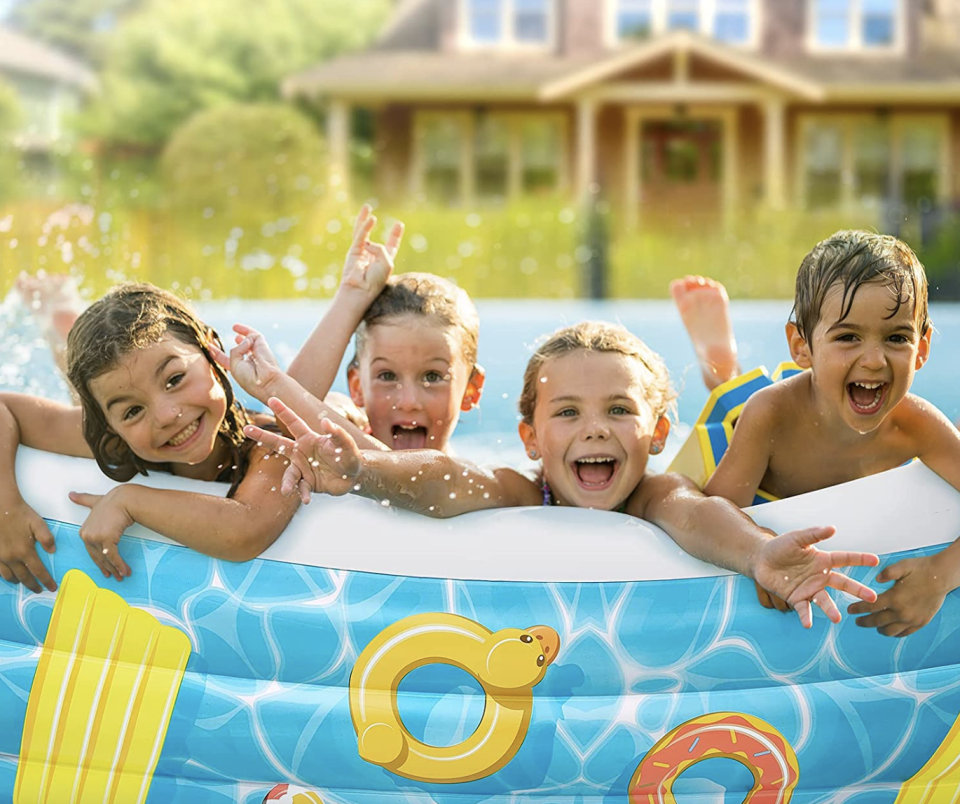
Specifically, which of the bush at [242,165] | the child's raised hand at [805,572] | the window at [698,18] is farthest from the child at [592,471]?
the window at [698,18]

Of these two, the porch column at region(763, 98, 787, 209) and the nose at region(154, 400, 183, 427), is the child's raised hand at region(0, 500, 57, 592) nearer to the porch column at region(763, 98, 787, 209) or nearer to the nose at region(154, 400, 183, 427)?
the nose at region(154, 400, 183, 427)

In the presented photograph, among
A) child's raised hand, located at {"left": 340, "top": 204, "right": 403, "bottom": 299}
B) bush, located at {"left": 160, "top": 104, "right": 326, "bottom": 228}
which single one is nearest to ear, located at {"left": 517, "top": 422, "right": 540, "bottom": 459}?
child's raised hand, located at {"left": 340, "top": 204, "right": 403, "bottom": 299}

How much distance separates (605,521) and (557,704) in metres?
0.25

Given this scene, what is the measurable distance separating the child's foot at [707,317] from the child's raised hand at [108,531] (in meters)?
1.36

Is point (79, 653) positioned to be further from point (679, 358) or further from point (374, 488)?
point (679, 358)

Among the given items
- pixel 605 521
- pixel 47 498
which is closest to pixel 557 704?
pixel 605 521

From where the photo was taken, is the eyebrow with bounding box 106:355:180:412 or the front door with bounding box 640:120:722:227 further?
the front door with bounding box 640:120:722:227

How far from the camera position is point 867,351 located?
1.68 meters

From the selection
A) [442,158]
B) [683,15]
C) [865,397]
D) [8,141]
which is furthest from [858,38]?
[865,397]

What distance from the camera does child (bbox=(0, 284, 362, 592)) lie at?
1.66m

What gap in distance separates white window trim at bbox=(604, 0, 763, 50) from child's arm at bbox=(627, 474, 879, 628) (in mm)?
15061

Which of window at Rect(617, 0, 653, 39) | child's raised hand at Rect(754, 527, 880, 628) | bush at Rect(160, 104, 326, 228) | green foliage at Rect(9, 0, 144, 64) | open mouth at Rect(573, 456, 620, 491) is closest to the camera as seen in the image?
child's raised hand at Rect(754, 527, 880, 628)

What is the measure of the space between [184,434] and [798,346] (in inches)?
35.7

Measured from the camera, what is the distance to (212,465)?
1853 mm
